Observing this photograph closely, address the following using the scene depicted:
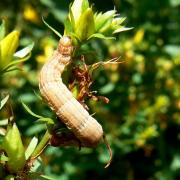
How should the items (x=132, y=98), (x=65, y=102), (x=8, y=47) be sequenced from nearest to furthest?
1. (x=65, y=102)
2. (x=8, y=47)
3. (x=132, y=98)

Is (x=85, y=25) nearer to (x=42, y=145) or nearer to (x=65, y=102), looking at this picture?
(x=65, y=102)

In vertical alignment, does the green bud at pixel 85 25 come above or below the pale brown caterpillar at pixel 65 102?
above

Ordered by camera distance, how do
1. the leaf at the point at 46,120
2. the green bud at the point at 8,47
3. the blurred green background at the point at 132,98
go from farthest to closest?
1. the blurred green background at the point at 132,98
2. the green bud at the point at 8,47
3. the leaf at the point at 46,120

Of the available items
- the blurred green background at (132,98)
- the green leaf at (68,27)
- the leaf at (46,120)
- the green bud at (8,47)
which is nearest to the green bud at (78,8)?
the green leaf at (68,27)

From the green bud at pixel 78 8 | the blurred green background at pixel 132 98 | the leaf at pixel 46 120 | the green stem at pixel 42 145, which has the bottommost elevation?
the blurred green background at pixel 132 98

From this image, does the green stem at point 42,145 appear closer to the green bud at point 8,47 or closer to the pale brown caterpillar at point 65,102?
the pale brown caterpillar at point 65,102

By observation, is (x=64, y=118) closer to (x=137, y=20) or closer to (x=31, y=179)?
(x=31, y=179)

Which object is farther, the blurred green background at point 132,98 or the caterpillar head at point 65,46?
the blurred green background at point 132,98

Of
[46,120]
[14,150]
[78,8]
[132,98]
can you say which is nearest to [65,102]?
[46,120]

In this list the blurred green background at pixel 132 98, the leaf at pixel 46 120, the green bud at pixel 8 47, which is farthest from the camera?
the blurred green background at pixel 132 98
